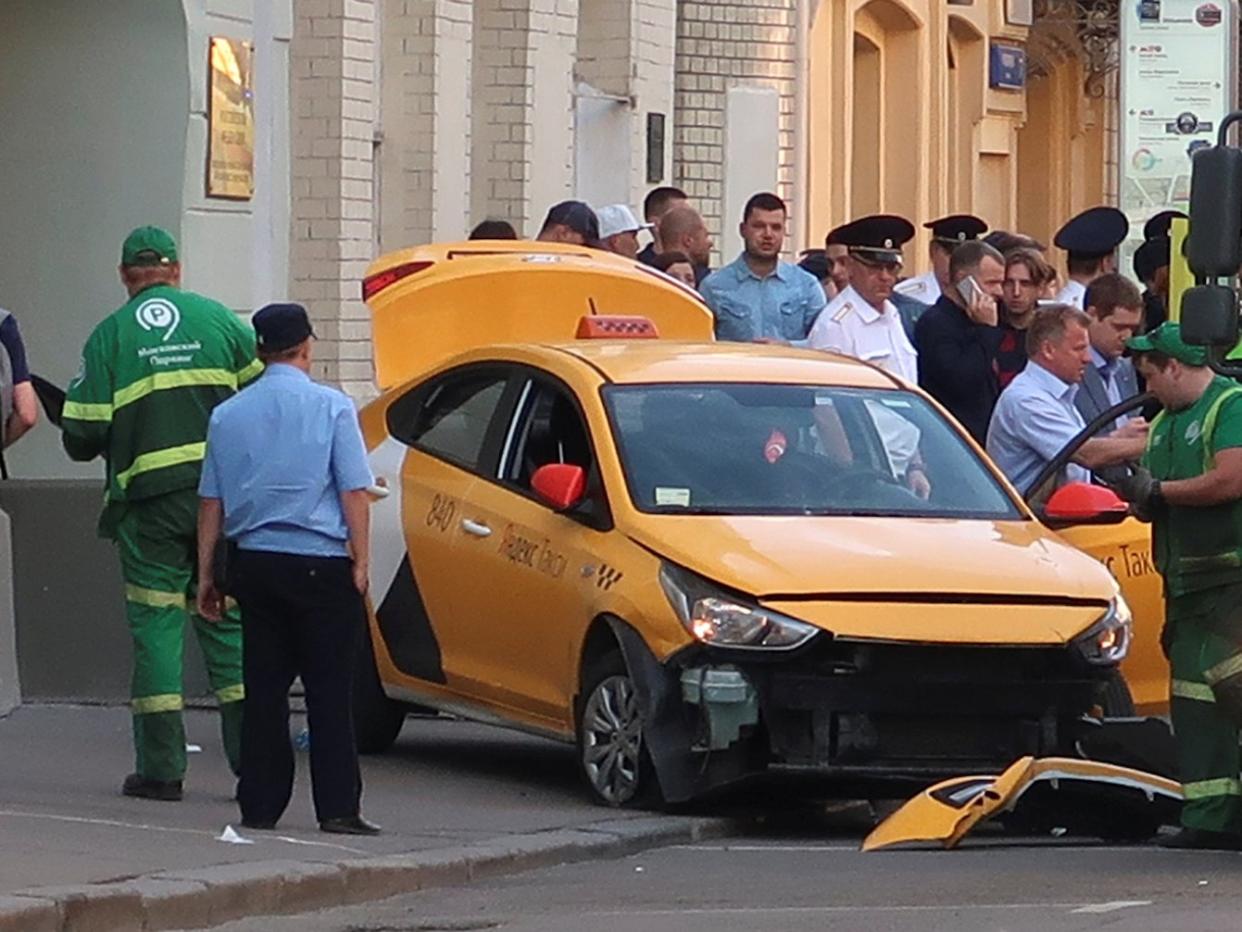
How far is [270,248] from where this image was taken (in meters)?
18.3

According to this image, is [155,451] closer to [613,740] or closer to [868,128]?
[613,740]

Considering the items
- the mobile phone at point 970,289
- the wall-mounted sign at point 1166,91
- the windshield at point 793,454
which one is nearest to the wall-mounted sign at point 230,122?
the mobile phone at point 970,289

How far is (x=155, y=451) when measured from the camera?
1240 cm

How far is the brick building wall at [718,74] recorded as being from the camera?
25.3 meters

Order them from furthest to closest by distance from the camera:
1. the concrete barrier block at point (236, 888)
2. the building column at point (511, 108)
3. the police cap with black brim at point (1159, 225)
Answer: the building column at point (511, 108) < the police cap with black brim at point (1159, 225) < the concrete barrier block at point (236, 888)

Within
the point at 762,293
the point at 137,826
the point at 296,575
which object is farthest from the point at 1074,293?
the point at 137,826

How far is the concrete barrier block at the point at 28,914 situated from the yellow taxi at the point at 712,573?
3006 millimetres

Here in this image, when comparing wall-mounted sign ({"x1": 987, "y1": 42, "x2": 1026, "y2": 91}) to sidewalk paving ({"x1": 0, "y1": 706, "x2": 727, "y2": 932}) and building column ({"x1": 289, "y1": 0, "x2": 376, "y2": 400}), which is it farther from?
sidewalk paving ({"x1": 0, "y1": 706, "x2": 727, "y2": 932})

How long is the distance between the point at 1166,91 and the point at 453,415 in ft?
23.0

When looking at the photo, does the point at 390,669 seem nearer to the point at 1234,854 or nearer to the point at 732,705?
the point at 732,705

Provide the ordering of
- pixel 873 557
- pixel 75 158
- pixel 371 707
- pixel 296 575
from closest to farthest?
pixel 296 575 → pixel 873 557 → pixel 371 707 → pixel 75 158

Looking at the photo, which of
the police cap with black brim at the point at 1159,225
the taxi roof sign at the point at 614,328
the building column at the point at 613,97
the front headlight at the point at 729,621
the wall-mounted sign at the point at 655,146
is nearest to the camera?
the front headlight at the point at 729,621

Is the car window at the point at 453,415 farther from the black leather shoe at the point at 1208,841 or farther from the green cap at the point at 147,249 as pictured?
the black leather shoe at the point at 1208,841

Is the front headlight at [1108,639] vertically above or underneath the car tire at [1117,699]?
above
